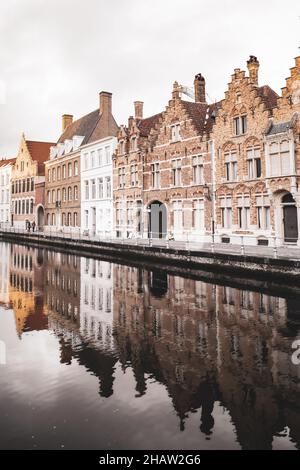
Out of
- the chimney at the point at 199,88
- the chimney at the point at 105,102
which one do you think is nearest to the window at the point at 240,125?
the chimney at the point at 199,88

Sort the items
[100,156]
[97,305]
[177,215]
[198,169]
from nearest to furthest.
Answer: [97,305] < [198,169] < [177,215] < [100,156]

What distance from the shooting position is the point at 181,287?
17062 mm

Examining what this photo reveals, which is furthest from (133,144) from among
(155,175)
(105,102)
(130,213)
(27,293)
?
(27,293)

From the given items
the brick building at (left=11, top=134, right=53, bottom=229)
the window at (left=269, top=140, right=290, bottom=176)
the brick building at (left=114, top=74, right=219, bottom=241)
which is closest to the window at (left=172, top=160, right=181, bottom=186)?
the brick building at (left=114, top=74, right=219, bottom=241)

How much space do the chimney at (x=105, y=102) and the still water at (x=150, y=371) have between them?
111 feet

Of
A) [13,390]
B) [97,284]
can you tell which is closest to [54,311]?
[97,284]

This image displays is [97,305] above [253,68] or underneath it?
underneath

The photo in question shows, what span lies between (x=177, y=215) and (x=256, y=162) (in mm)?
8323

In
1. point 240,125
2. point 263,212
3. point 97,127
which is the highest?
point 97,127

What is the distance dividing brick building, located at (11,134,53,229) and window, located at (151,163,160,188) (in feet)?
88.1

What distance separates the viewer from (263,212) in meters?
24.4

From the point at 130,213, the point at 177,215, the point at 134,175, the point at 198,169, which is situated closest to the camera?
the point at 198,169

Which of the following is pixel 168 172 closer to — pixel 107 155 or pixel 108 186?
pixel 108 186
